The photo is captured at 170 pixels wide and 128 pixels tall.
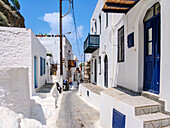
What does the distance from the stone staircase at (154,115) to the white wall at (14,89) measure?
3277 millimetres

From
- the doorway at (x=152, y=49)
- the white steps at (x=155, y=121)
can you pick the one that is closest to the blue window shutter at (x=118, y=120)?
the white steps at (x=155, y=121)

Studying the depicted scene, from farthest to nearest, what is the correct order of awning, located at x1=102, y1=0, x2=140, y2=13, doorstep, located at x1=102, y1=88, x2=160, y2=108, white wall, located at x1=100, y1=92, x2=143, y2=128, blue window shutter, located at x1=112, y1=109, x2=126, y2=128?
1. awning, located at x1=102, y1=0, x2=140, y2=13
2. blue window shutter, located at x1=112, y1=109, x2=126, y2=128
3. doorstep, located at x1=102, y1=88, x2=160, y2=108
4. white wall, located at x1=100, y1=92, x2=143, y2=128

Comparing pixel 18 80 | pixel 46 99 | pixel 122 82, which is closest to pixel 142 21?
pixel 122 82

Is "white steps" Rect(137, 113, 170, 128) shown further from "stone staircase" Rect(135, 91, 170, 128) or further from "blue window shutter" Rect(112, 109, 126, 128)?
"blue window shutter" Rect(112, 109, 126, 128)

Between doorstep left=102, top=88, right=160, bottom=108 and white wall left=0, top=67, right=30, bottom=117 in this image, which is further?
white wall left=0, top=67, right=30, bottom=117

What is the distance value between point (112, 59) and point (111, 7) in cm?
289

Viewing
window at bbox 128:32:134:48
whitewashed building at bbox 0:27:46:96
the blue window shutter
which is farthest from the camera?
whitewashed building at bbox 0:27:46:96

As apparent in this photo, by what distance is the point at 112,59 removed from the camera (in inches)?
265

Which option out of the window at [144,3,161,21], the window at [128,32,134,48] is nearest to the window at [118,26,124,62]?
the window at [128,32,134,48]

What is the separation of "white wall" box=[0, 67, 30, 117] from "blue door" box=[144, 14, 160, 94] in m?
4.05

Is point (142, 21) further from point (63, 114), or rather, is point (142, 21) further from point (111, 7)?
point (63, 114)

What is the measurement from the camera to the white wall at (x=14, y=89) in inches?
127

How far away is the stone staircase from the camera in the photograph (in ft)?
8.14

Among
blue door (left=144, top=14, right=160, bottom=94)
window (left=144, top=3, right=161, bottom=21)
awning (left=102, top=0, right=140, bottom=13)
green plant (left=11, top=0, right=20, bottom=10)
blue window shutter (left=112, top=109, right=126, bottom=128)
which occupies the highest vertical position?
green plant (left=11, top=0, right=20, bottom=10)
